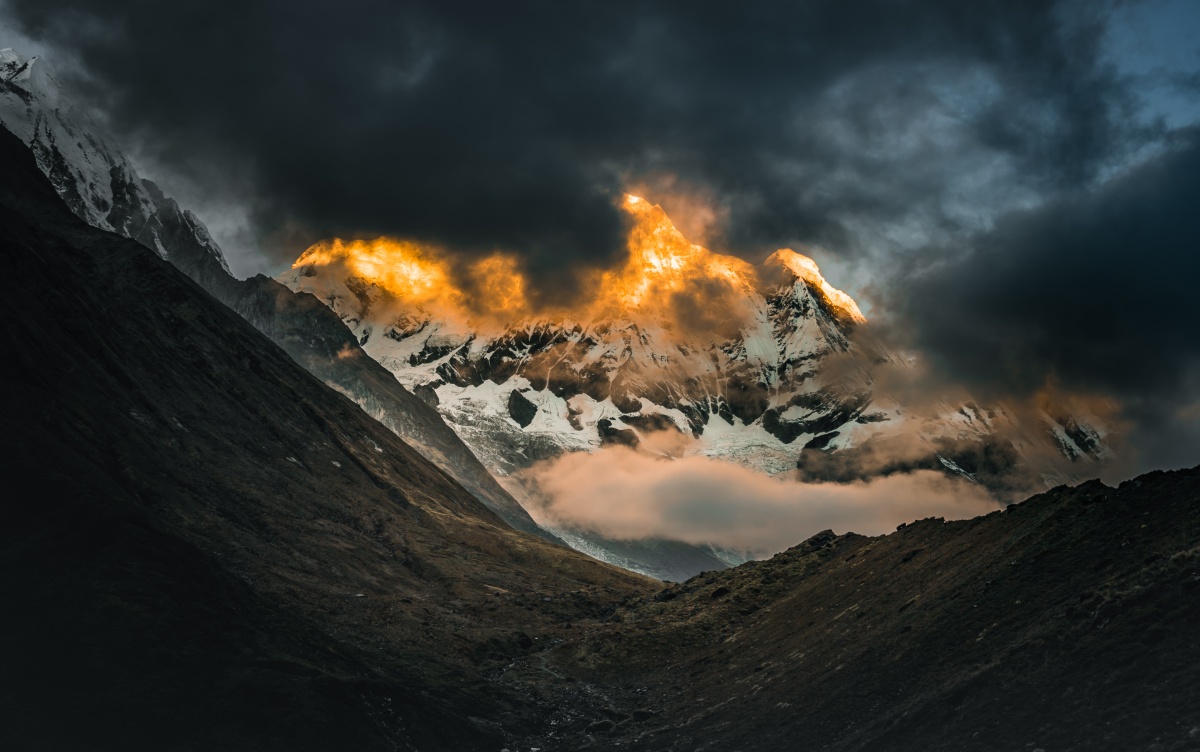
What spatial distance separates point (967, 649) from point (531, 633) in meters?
85.1

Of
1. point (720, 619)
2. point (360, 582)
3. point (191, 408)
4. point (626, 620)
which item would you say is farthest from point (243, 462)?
point (720, 619)

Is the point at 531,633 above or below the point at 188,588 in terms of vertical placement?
below

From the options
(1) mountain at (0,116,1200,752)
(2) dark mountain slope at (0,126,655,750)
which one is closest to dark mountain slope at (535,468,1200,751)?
(1) mountain at (0,116,1200,752)

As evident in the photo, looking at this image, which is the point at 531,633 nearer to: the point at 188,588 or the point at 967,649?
the point at 188,588

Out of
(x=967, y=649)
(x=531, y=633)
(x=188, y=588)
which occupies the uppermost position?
(x=188, y=588)

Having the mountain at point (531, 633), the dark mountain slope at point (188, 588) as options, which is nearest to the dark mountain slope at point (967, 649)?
the mountain at point (531, 633)

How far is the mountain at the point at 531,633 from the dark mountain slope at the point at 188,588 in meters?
0.38

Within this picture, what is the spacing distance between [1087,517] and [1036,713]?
3186cm

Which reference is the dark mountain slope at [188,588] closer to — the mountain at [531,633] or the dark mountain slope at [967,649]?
the mountain at [531,633]

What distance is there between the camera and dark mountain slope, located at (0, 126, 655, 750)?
79562 mm

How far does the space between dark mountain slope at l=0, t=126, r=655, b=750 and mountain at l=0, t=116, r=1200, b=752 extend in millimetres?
377

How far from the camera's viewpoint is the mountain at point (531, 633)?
69250mm

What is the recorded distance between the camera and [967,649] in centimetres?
7888

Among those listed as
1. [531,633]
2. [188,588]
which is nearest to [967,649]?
[188,588]
